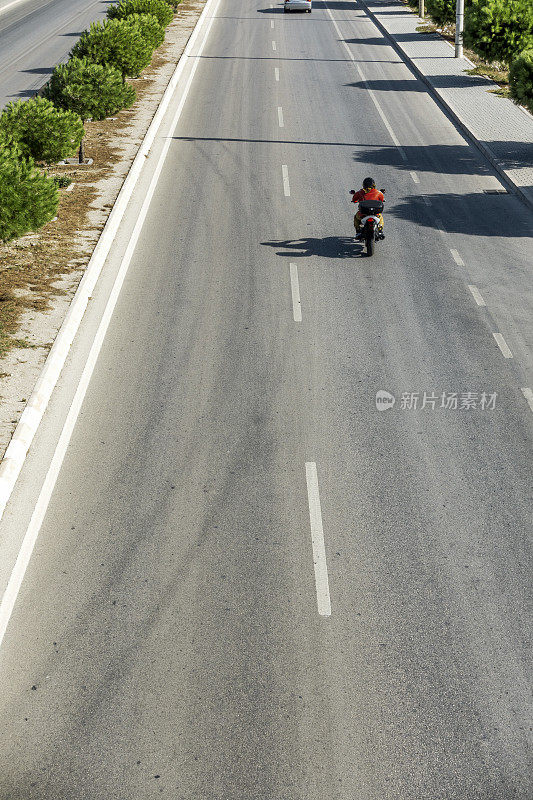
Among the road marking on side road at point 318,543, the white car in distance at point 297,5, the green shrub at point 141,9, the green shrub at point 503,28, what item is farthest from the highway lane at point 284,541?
the white car in distance at point 297,5

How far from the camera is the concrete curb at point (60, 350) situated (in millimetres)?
9477

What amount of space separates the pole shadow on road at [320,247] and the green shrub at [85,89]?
32.5 ft

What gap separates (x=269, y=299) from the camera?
1477 centimetres

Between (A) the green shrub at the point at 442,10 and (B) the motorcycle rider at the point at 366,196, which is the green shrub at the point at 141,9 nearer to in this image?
(A) the green shrub at the point at 442,10

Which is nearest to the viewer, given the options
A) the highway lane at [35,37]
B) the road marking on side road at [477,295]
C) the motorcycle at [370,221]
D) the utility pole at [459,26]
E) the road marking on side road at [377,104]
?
the road marking on side road at [477,295]

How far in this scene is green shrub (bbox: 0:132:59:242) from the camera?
13688mm

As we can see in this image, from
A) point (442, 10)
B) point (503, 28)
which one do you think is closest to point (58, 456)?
point (503, 28)

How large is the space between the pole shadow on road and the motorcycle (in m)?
0.32

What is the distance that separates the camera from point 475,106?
96.4 ft

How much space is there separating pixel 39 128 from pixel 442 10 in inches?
1176

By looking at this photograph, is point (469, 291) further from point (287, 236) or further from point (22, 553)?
point (22, 553)

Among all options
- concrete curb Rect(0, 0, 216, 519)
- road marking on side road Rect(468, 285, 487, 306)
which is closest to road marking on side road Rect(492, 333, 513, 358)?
road marking on side road Rect(468, 285, 487, 306)

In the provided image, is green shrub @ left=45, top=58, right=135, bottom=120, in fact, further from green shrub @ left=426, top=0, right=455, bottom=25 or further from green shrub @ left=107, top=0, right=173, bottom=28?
green shrub @ left=426, top=0, right=455, bottom=25

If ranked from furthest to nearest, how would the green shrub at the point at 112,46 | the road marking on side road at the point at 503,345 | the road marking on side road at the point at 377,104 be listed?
the green shrub at the point at 112,46, the road marking on side road at the point at 377,104, the road marking on side road at the point at 503,345
